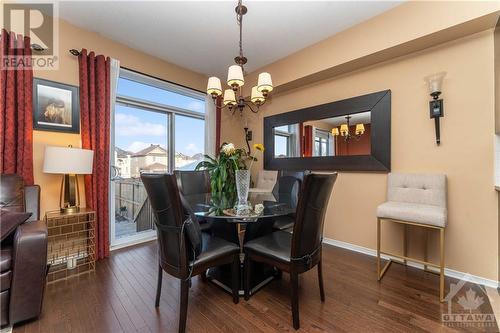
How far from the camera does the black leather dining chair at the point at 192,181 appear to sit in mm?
2670

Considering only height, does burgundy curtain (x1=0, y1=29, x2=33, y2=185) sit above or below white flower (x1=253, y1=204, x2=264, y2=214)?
above

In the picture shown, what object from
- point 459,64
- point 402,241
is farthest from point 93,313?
point 459,64

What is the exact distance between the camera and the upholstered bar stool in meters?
1.81

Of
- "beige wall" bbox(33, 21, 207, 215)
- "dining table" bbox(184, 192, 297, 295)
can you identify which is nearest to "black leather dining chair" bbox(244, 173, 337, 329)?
"dining table" bbox(184, 192, 297, 295)

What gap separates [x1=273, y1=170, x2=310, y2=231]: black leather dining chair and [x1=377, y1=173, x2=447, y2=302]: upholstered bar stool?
2.67ft

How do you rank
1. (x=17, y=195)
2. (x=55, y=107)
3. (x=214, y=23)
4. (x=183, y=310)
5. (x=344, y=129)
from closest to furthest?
(x=183, y=310)
(x=17, y=195)
(x=55, y=107)
(x=214, y=23)
(x=344, y=129)

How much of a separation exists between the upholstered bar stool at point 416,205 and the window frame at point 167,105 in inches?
122

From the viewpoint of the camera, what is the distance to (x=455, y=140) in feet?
6.88

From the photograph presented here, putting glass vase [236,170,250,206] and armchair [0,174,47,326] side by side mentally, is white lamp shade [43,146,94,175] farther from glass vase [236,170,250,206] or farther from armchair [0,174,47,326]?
glass vase [236,170,250,206]

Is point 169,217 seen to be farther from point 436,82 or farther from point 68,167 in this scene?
point 436,82

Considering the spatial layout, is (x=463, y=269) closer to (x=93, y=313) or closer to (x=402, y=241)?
(x=402, y=241)

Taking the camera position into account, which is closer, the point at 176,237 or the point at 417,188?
the point at 176,237

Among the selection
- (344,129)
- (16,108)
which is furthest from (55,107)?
(344,129)

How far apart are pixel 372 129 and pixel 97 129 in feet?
11.0
